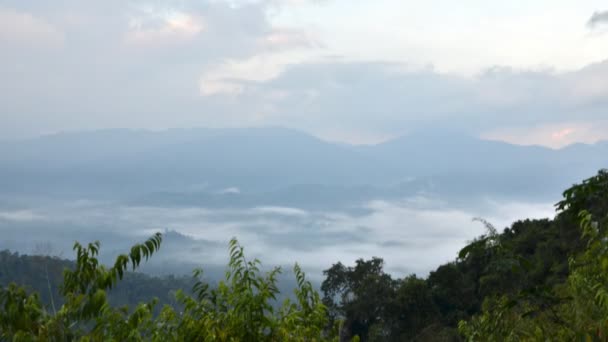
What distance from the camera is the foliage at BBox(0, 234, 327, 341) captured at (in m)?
5.41

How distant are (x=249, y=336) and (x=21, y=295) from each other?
2.36 m

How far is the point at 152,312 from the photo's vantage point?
653cm

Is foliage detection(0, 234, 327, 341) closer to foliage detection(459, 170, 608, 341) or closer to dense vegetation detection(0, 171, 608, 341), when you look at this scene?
dense vegetation detection(0, 171, 608, 341)

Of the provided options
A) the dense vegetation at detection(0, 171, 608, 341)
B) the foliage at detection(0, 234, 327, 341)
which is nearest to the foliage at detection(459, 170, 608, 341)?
the dense vegetation at detection(0, 171, 608, 341)

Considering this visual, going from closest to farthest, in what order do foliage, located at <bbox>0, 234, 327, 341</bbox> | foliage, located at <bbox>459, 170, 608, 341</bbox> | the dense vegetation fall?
foliage, located at <bbox>459, 170, 608, 341</bbox> < the dense vegetation < foliage, located at <bbox>0, 234, 327, 341</bbox>

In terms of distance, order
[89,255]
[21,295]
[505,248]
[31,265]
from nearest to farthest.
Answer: [505,248]
[21,295]
[89,255]
[31,265]

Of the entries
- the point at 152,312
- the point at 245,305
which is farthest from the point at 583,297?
the point at 152,312

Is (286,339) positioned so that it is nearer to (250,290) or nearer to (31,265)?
(250,290)

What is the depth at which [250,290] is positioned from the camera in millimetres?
6645

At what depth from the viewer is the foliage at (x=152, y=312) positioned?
5410 millimetres

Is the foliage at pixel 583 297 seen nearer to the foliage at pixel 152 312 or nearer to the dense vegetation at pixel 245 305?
the dense vegetation at pixel 245 305

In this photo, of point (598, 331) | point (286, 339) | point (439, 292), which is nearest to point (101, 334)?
point (286, 339)

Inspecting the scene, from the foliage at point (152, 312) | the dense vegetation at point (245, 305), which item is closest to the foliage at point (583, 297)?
the dense vegetation at point (245, 305)

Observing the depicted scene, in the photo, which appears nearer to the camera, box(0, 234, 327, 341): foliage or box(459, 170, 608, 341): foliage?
box(459, 170, 608, 341): foliage
